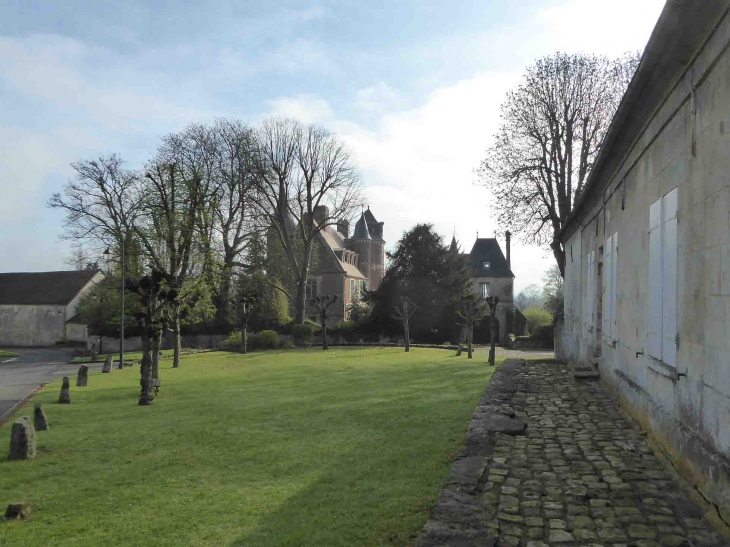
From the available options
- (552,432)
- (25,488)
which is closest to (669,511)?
(552,432)

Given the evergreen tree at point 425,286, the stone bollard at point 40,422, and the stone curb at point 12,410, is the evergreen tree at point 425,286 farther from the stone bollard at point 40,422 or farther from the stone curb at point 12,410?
the stone bollard at point 40,422

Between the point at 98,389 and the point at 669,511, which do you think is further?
the point at 98,389

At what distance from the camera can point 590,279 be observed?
13242mm

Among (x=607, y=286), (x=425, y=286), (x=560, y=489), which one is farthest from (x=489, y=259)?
(x=560, y=489)

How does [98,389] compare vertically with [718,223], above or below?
below

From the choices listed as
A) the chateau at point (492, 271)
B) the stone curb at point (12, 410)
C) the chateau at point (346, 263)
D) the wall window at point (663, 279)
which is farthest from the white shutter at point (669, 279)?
the chateau at point (492, 271)

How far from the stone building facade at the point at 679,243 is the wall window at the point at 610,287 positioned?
21 centimetres

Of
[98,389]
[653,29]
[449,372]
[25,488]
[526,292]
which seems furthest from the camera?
[526,292]

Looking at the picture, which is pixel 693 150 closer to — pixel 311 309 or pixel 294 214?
pixel 294 214

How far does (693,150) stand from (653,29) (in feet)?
3.59

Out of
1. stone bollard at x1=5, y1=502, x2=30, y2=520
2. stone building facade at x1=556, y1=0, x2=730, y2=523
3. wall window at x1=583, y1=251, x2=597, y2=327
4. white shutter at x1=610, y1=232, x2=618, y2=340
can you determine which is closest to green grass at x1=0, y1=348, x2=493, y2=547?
stone bollard at x1=5, y1=502, x2=30, y2=520

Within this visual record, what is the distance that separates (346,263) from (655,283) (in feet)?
182

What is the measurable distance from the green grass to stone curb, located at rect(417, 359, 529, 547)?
0.28m

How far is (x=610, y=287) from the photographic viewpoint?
32.8 ft
